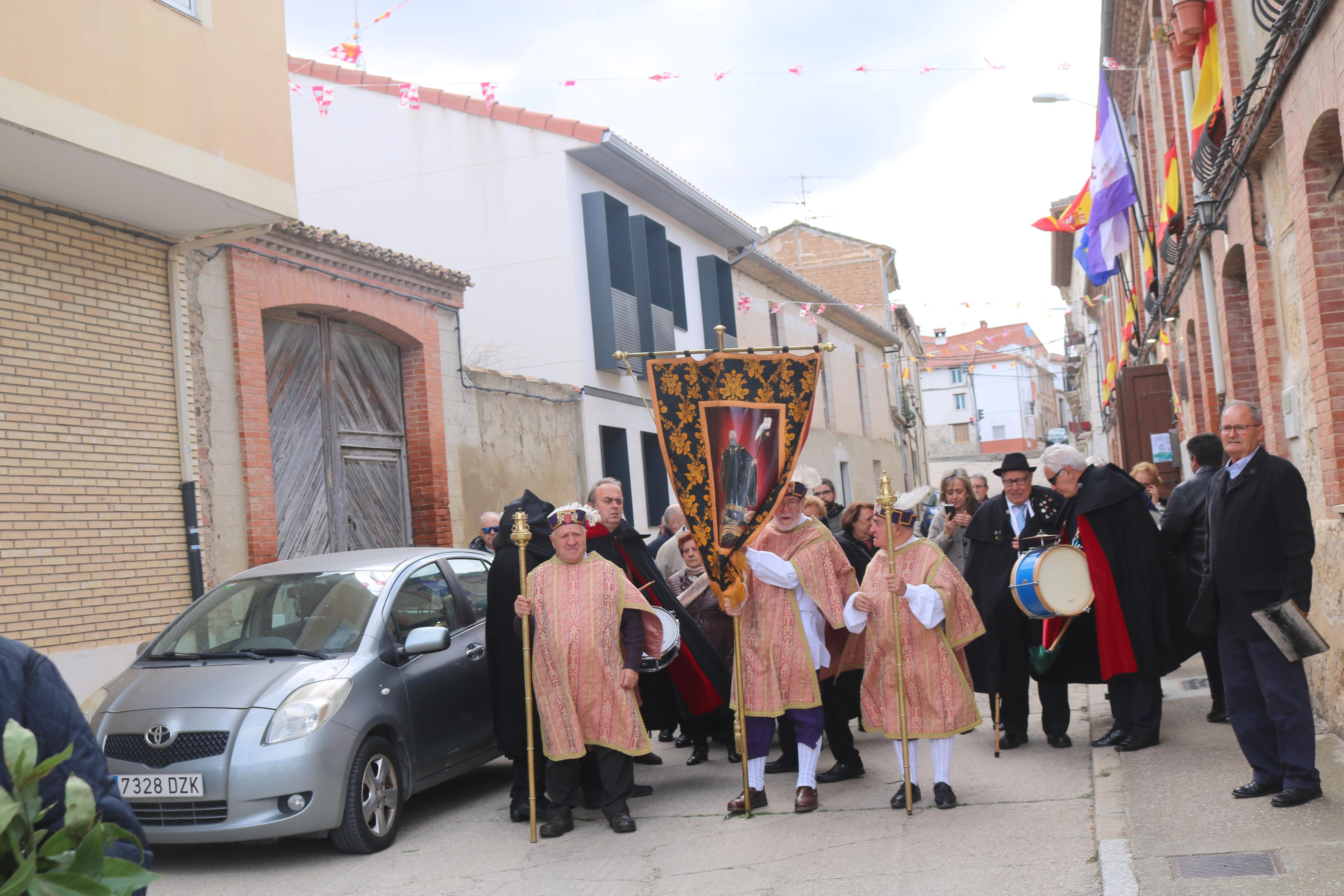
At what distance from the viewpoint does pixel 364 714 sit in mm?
6543

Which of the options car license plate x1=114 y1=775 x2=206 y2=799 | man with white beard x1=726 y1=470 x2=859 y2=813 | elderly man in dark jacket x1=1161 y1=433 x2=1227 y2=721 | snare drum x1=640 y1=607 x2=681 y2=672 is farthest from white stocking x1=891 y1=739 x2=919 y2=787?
car license plate x1=114 y1=775 x2=206 y2=799

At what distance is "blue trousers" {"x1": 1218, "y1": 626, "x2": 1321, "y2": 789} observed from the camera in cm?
554

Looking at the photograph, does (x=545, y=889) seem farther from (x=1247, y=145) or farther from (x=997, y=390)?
→ (x=997, y=390)

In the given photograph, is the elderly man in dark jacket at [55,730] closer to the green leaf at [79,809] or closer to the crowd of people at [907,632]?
the green leaf at [79,809]

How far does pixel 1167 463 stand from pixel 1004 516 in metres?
9.35

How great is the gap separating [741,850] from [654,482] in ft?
49.8

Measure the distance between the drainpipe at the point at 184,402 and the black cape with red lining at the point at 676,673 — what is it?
184 inches

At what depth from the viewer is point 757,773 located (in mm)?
6852

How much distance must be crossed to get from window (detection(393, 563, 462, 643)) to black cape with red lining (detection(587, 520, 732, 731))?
119 cm

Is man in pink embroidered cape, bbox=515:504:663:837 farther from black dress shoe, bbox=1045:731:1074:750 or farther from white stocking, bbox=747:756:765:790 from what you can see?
black dress shoe, bbox=1045:731:1074:750

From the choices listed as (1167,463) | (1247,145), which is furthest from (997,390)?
(1247,145)

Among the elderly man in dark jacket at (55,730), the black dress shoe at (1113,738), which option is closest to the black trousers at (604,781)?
the black dress shoe at (1113,738)

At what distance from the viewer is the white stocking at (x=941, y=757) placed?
21.6ft

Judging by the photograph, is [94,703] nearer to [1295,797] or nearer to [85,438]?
[85,438]
